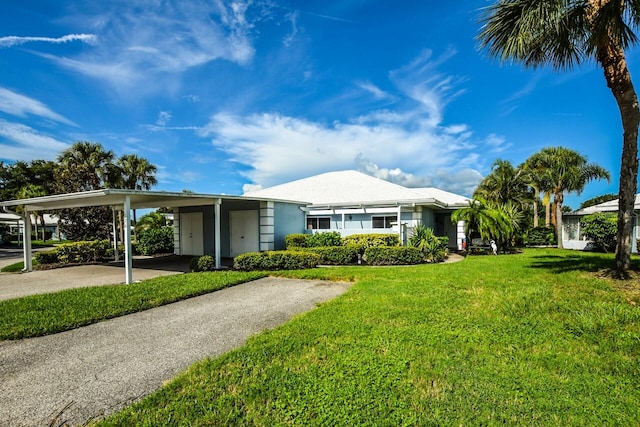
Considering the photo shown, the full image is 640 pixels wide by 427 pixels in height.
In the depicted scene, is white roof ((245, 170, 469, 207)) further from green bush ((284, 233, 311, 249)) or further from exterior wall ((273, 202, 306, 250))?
green bush ((284, 233, 311, 249))

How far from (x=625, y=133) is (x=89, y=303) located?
13.6 meters

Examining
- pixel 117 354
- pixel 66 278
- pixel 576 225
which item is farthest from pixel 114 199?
pixel 576 225

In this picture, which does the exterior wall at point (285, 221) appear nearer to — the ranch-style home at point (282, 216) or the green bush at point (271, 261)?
the ranch-style home at point (282, 216)

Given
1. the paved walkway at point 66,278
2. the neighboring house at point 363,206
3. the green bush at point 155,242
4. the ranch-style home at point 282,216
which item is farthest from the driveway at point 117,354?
the green bush at point 155,242

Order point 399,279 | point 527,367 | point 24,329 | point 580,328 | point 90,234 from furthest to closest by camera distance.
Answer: point 90,234 < point 399,279 < point 24,329 < point 580,328 < point 527,367

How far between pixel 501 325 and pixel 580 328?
1.08 metres

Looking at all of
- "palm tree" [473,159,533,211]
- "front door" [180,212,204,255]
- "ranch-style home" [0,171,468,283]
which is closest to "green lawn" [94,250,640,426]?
"ranch-style home" [0,171,468,283]

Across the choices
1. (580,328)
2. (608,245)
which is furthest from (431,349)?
(608,245)

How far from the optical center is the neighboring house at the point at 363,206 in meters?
15.6

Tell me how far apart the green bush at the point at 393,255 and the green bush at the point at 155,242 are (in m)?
13.4

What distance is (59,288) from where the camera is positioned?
29.4 feet

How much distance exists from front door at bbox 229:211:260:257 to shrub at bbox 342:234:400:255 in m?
4.29

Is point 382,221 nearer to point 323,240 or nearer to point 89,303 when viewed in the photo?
point 323,240

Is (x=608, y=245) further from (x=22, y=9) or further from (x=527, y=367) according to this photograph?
(x=22, y=9)
